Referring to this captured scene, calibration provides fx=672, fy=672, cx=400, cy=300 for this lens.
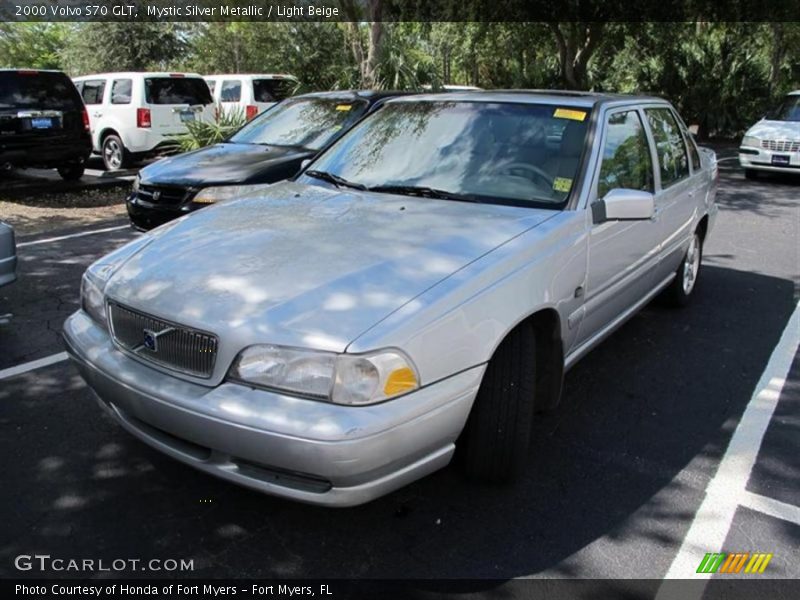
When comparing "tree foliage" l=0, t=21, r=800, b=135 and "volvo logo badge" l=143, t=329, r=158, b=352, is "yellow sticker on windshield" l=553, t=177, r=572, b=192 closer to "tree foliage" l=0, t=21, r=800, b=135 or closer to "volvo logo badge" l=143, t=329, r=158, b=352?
"volvo logo badge" l=143, t=329, r=158, b=352

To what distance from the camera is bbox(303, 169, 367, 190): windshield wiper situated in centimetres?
376

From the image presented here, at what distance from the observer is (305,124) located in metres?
7.55

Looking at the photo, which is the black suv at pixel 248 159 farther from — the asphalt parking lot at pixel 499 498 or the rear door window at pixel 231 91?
the rear door window at pixel 231 91

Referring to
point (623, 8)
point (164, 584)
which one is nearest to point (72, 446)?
point (164, 584)

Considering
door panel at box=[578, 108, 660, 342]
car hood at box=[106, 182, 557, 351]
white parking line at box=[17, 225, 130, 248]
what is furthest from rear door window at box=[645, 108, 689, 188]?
white parking line at box=[17, 225, 130, 248]

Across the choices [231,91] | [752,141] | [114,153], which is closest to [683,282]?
Answer: [752,141]

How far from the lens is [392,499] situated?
2949mm

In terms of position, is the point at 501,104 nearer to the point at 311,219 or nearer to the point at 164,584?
the point at 311,219

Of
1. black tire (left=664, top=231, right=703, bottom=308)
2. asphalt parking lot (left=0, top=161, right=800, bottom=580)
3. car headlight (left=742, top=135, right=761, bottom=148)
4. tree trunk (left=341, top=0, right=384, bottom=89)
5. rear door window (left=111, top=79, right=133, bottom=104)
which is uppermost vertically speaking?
tree trunk (left=341, top=0, right=384, bottom=89)

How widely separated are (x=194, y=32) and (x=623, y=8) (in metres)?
19.5

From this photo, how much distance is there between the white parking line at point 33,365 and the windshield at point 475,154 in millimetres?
2068

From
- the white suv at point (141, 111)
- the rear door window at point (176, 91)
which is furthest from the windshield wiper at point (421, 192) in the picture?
the rear door window at point (176, 91)

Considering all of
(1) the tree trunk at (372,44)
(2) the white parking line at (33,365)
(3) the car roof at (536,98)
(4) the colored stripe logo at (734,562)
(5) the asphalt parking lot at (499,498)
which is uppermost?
(1) the tree trunk at (372,44)

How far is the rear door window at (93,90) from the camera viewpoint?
43.6 feet
